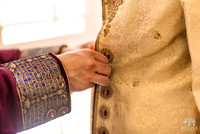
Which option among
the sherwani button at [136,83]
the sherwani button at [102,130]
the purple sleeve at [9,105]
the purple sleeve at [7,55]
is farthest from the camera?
the purple sleeve at [7,55]

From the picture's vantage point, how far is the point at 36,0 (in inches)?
80.7

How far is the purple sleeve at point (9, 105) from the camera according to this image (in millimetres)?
542

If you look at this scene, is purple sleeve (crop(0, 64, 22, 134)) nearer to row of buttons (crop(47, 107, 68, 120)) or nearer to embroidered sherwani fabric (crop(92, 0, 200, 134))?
row of buttons (crop(47, 107, 68, 120))

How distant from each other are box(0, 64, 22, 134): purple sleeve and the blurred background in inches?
40.4

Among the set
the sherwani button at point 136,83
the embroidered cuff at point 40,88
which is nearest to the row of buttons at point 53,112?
the embroidered cuff at point 40,88

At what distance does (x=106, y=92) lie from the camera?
743mm

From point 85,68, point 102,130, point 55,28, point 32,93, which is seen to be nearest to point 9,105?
point 32,93

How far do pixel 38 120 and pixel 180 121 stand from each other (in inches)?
17.2

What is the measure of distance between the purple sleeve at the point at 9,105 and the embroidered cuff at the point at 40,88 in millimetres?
13

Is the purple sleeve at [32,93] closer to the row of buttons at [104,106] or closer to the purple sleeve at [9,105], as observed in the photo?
the purple sleeve at [9,105]

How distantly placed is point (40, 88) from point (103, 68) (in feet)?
0.70

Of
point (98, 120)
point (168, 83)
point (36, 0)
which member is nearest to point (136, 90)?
point (168, 83)

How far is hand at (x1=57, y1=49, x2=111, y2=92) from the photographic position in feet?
2.20

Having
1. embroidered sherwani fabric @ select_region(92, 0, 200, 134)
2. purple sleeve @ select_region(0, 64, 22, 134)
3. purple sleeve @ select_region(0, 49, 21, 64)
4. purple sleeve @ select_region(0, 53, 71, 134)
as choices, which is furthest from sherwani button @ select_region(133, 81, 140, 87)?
purple sleeve @ select_region(0, 49, 21, 64)
